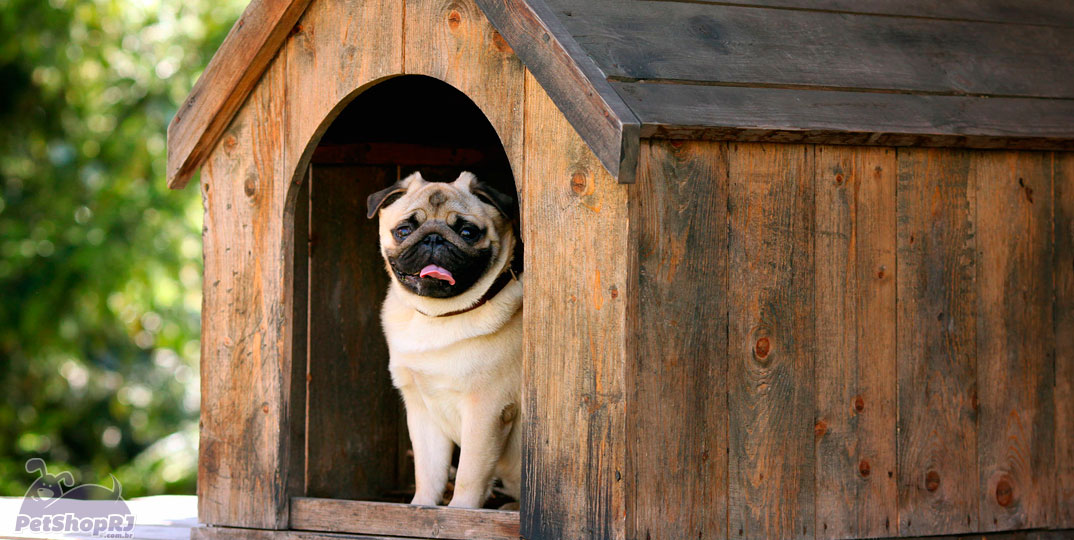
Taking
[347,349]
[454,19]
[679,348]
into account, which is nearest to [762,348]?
[679,348]

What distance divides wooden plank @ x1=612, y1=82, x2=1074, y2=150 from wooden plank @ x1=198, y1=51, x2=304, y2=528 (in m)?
1.30

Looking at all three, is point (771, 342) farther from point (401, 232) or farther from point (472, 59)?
point (401, 232)

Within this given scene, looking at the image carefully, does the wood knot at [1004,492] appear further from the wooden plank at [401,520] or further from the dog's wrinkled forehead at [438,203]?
the dog's wrinkled forehead at [438,203]

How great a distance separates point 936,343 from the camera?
3357 mm

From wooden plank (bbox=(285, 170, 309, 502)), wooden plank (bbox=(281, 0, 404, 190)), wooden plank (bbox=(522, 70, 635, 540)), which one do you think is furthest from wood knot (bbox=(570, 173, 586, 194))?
wooden plank (bbox=(285, 170, 309, 502))

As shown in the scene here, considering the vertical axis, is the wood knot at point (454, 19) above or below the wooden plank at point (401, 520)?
above

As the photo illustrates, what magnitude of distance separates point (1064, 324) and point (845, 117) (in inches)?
41.0

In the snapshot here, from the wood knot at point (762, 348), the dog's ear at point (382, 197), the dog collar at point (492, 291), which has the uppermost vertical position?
the dog's ear at point (382, 197)

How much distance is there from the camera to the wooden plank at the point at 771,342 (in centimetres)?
309

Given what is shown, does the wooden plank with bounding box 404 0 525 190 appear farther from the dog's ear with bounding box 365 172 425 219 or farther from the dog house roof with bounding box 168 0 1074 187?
the dog's ear with bounding box 365 172 425 219

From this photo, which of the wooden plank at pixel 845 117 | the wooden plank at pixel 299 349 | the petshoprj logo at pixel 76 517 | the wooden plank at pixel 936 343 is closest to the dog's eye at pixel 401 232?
the wooden plank at pixel 299 349

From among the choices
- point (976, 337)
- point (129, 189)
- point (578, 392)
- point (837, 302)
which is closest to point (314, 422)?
point (578, 392)

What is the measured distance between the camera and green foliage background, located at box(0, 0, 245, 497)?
8023mm

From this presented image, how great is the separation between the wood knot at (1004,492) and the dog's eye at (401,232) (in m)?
1.95
